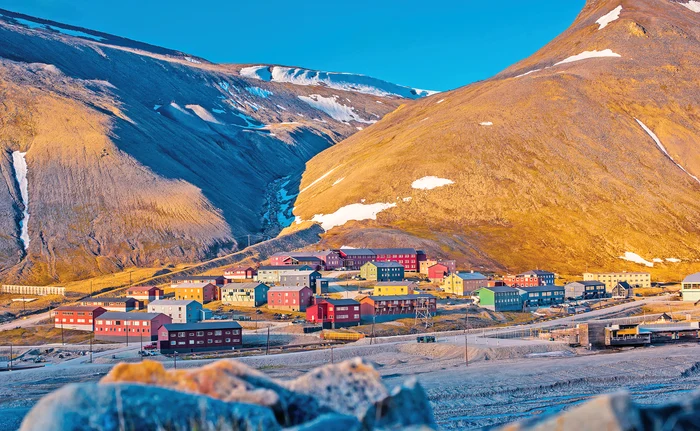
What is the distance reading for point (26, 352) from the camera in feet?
214

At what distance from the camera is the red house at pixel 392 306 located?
3061 inches

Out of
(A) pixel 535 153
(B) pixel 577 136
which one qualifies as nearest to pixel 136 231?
(A) pixel 535 153

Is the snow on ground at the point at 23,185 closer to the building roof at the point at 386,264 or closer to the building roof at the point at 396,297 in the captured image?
the building roof at the point at 386,264

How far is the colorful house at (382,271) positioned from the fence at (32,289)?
4394cm

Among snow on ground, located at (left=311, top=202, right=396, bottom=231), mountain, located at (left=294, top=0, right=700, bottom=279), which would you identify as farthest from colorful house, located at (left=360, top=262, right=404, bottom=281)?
snow on ground, located at (left=311, top=202, right=396, bottom=231)

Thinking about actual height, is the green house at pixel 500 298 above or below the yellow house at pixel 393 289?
below

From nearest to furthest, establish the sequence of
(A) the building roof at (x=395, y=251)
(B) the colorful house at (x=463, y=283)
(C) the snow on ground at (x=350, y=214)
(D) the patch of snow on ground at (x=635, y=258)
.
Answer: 1. (B) the colorful house at (x=463, y=283)
2. (A) the building roof at (x=395, y=251)
3. (D) the patch of snow on ground at (x=635, y=258)
4. (C) the snow on ground at (x=350, y=214)

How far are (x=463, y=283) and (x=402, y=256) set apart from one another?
20536 millimetres

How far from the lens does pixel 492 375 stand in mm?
49531

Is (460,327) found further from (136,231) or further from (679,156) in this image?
(679,156)

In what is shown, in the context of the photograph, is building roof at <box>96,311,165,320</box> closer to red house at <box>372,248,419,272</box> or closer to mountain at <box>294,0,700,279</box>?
red house at <box>372,248,419,272</box>

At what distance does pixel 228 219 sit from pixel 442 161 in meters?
52.6

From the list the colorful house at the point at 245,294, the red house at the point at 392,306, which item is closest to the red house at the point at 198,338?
the red house at the point at 392,306

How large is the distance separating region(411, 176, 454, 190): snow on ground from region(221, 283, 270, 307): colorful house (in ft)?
255
